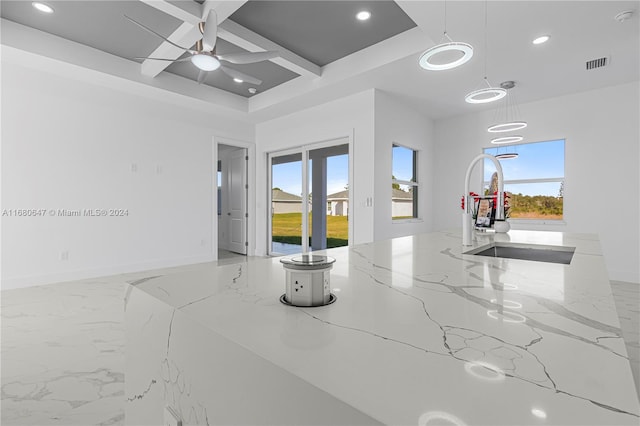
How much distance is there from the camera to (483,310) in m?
0.69

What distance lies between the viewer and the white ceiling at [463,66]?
269 centimetres

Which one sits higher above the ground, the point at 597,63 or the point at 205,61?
the point at 597,63

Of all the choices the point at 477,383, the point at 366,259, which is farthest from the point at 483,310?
the point at 366,259

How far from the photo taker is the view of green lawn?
498cm

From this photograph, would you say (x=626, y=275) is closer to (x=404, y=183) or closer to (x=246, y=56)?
(x=404, y=183)

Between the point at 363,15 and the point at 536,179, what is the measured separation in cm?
382

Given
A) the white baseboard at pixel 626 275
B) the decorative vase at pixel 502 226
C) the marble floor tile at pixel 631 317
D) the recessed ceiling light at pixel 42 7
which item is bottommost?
the marble floor tile at pixel 631 317

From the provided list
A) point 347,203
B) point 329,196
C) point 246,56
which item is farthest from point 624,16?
point 329,196

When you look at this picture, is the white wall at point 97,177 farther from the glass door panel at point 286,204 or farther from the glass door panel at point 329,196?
the glass door panel at point 329,196

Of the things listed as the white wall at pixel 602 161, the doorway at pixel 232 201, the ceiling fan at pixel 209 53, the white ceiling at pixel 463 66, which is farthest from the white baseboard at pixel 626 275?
the doorway at pixel 232 201

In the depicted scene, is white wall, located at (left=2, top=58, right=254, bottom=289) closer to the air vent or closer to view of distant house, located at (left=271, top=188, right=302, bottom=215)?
view of distant house, located at (left=271, top=188, right=302, bottom=215)

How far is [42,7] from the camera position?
3.01 m

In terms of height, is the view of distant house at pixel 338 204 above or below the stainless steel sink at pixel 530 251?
above

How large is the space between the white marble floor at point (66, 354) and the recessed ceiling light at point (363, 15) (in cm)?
350
